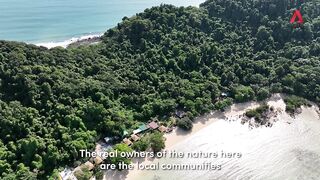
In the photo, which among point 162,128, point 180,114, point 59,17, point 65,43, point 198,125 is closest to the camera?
point 162,128

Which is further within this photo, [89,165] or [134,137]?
[134,137]

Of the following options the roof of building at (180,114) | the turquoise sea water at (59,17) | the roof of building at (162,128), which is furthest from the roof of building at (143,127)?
the turquoise sea water at (59,17)

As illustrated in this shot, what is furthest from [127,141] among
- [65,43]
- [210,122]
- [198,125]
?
[65,43]

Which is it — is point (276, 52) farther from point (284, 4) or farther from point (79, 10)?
point (79, 10)

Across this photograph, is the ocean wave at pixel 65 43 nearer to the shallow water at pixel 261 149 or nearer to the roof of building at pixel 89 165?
the roof of building at pixel 89 165

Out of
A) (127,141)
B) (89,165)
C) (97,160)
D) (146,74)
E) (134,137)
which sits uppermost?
(146,74)

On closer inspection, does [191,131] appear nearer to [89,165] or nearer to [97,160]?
[97,160]
